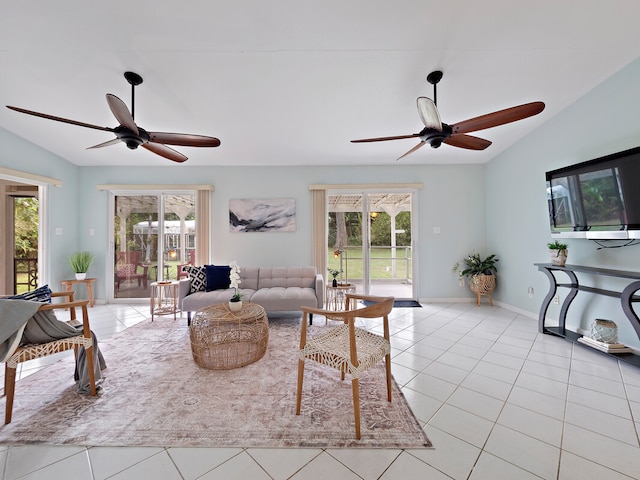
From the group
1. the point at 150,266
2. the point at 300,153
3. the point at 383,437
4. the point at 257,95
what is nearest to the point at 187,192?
the point at 150,266

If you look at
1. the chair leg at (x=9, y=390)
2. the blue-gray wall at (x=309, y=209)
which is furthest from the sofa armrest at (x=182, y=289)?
the chair leg at (x=9, y=390)

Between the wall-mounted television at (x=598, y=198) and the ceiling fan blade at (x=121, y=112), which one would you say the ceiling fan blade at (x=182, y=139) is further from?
the wall-mounted television at (x=598, y=198)

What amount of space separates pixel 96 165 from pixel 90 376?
14.6 ft

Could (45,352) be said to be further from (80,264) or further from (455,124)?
(455,124)

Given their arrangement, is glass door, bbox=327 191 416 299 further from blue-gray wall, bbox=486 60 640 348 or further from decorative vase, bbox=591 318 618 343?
decorative vase, bbox=591 318 618 343

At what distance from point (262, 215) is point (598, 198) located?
4.47 meters

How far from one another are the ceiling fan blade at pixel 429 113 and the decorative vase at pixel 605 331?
2.47 metres

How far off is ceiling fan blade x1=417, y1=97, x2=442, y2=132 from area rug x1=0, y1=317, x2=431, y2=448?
222 centimetres

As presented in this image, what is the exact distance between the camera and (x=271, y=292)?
11.5 feet

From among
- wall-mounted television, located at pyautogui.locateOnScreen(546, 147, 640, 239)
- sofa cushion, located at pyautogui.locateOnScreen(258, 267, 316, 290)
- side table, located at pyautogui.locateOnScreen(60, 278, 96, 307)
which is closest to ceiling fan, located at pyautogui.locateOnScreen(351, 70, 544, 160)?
wall-mounted television, located at pyautogui.locateOnScreen(546, 147, 640, 239)

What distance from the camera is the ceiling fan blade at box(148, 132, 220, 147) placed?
2.41m

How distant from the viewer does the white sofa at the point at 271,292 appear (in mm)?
3324

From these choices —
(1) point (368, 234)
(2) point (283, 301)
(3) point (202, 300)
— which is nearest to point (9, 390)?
(3) point (202, 300)

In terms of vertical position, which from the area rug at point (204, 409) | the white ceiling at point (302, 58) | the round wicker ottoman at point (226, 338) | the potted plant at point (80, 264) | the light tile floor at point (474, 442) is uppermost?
the white ceiling at point (302, 58)
